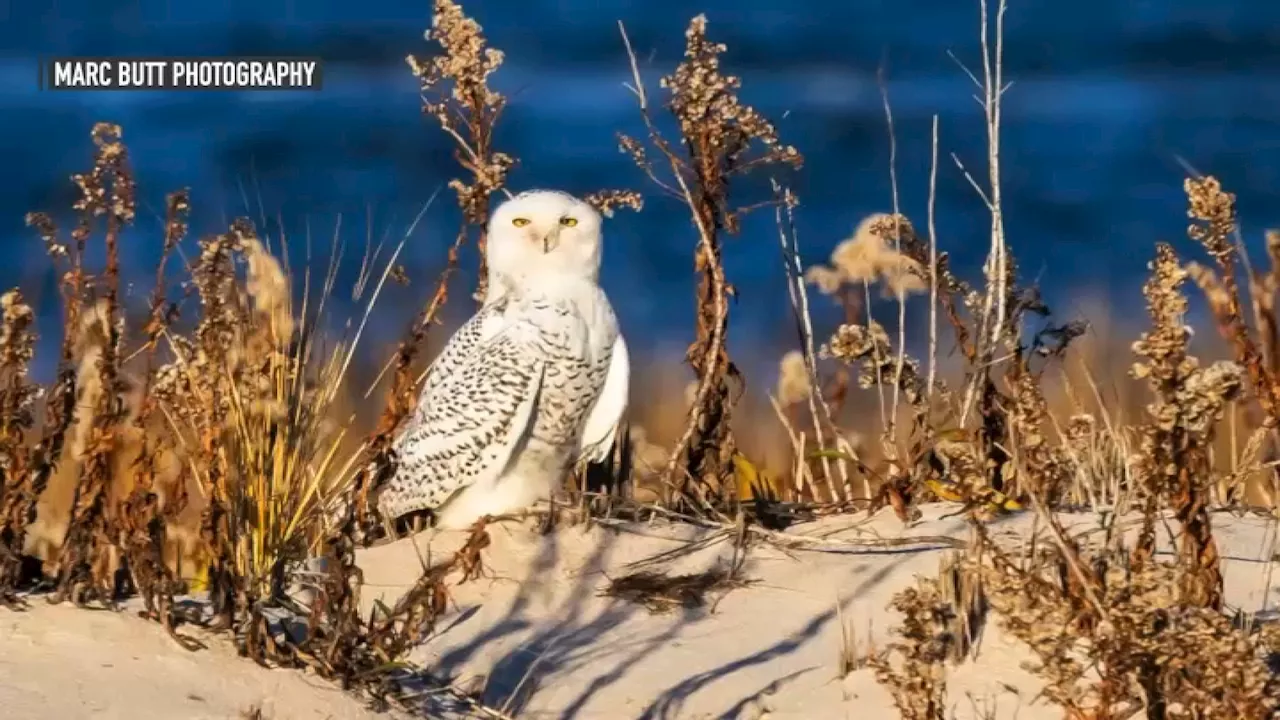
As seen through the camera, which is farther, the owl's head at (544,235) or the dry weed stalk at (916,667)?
the owl's head at (544,235)

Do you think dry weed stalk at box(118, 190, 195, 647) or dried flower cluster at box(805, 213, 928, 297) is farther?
dried flower cluster at box(805, 213, 928, 297)

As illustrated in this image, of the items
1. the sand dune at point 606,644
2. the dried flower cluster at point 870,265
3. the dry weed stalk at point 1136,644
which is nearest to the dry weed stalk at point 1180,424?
the dry weed stalk at point 1136,644

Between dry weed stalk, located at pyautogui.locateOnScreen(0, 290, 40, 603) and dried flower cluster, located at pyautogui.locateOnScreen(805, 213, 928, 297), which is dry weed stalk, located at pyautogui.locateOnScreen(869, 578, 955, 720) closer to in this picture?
dry weed stalk, located at pyautogui.locateOnScreen(0, 290, 40, 603)

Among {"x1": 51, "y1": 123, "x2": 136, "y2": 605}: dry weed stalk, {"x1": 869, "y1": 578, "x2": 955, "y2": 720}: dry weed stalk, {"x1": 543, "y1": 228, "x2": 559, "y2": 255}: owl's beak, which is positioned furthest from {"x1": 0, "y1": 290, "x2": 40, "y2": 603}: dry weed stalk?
{"x1": 543, "y1": 228, "x2": 559, "y2": 255}: owl's beak

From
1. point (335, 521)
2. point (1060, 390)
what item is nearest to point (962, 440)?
point (335, 521)

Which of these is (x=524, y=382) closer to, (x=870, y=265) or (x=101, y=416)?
(x=870, y=265)

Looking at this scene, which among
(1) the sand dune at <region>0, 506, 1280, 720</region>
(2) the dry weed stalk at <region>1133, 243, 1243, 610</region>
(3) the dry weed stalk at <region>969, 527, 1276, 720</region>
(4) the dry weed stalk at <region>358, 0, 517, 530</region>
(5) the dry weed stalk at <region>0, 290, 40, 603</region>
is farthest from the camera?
(4) the dry weed stalk at <region>358, 0, 517, 530</region>

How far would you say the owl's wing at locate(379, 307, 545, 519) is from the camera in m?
4.93

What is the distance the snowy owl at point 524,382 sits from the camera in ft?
16.2

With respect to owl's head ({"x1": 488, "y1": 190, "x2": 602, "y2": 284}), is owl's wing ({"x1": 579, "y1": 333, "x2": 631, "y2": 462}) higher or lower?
lower

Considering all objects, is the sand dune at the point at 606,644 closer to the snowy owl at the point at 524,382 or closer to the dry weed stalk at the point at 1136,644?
the snowy owl at the point at 524,382

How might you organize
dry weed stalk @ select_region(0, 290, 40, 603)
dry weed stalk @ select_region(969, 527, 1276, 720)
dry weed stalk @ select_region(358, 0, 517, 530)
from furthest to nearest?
dry weed stalk @ select_region(358, 0, 517, 530) → dry weed stalk @ select_region(0, 290, 40, 603) → dry weed stalk @ select_region(969, 527, 1276, 720)

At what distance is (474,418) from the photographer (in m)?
4.95

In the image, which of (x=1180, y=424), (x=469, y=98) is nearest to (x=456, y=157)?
(x=469, y=98)
